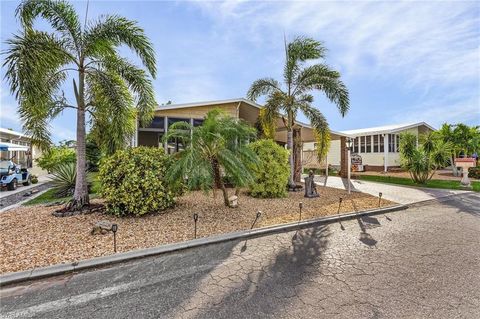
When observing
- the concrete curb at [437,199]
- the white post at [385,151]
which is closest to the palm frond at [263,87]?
the concrete curb at [437,199]

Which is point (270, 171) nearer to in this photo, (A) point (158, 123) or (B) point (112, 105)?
(B) point (112, 105)

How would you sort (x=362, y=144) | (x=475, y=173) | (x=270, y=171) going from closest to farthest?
(x=270, y=171)
(x=475, y=173)
(x=362, y=144)

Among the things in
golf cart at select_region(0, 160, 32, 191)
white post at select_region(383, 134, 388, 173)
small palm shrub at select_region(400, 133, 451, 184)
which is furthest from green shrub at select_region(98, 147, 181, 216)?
white post at select_region(383, 134, 388, 173)

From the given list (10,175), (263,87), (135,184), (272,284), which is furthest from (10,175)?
(272,284)

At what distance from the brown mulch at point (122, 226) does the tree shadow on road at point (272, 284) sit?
163 centimetres

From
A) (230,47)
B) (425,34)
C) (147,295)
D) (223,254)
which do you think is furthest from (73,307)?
(425,34)

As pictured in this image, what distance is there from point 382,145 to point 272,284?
23.0 metres

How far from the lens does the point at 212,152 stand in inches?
274

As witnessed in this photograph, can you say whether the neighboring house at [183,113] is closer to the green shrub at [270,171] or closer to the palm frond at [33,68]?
the green shrub at [270,171]

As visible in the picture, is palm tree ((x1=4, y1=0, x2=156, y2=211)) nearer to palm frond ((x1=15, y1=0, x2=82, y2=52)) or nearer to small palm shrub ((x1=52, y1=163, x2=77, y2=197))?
palm frond ((x1=15, y1=0, x2=82, y2=52))

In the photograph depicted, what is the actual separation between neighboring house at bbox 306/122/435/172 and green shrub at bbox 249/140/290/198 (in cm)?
1329

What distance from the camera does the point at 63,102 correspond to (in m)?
7.16

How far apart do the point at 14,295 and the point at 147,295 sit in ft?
6.00

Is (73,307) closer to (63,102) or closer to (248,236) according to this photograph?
(248,236)
